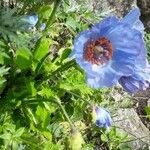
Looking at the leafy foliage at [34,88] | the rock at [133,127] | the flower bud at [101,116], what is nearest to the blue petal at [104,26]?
the leafy foliage at [34,88]

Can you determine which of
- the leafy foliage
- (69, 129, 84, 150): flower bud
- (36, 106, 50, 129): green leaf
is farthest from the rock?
(69, 129, 84, 150): flower bud

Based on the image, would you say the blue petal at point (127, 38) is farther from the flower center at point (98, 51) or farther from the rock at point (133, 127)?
the rock at point (133, 127)

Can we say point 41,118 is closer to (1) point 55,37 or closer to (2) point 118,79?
(2) point 118,79

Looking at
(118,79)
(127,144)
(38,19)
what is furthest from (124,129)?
(118,79)

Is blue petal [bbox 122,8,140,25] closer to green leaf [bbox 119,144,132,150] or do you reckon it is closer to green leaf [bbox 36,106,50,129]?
green leaf [bbox 36,106,50,129]

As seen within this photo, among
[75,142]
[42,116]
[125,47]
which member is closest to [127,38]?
[125,47]

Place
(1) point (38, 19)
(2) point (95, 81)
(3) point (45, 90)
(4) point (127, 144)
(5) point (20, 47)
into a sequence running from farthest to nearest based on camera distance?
(4) point (127, 144) < (1) point (38, 19) < (3) point (45, 90) < (5) point (20, 47) < (2) point (95, 81)

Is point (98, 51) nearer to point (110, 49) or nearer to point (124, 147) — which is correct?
point (110, 49)
